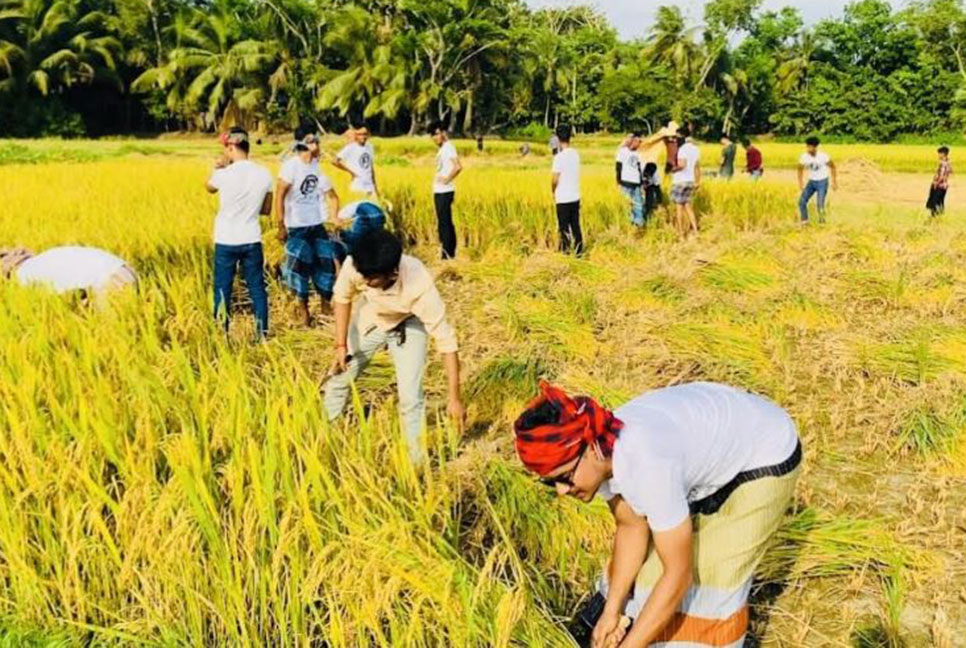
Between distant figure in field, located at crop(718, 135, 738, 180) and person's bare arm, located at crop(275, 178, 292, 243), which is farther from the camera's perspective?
distant figure in field, located at crop(718, 135, 738, 180)

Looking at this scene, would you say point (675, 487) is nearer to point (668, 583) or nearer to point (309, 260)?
point (668, 583)

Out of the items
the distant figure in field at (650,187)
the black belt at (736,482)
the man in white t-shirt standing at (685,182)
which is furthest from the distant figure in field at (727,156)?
the black belt at (736,482)

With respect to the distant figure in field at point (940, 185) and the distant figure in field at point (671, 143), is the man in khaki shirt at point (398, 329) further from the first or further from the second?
the distant figure in field at point (940, 185)

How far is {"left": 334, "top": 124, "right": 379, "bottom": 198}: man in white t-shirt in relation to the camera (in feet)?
21.2

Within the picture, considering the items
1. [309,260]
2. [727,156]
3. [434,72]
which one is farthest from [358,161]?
[434,72]

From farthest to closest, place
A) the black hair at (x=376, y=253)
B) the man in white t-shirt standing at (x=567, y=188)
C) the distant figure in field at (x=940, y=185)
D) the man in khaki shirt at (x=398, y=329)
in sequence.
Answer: the distant figure in field at (x=940, y=185)
the man in white t-shirt standing at (x=567, y=188)
the man in khaki shirt at (x=398, y=329)
the black hair at (x=376, y=253)

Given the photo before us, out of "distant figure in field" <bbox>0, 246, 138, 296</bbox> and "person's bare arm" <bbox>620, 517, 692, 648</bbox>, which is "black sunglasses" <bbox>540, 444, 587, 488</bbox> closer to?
"person's bare arm" <bbox>620, 517, 692, 648</bbox>

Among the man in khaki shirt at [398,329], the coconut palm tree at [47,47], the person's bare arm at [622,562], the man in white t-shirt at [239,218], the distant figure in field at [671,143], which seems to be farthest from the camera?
the coconut palm tree at [47,47]

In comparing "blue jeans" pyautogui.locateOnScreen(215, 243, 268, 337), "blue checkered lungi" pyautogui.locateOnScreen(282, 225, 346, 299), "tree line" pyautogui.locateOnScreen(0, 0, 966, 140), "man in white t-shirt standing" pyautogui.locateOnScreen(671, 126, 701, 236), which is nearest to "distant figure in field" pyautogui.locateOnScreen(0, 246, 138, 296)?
"blue jeans" pyautogui.locateOnScreen(215, 243, 268, 337)

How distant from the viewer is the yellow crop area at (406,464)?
5.53 ft

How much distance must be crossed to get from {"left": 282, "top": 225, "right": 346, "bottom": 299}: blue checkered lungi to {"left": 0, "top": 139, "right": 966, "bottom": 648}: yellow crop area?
29cm

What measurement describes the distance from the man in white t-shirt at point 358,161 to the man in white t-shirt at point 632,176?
2.71m

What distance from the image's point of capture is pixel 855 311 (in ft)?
17.2

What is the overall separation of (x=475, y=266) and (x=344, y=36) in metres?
23.5
